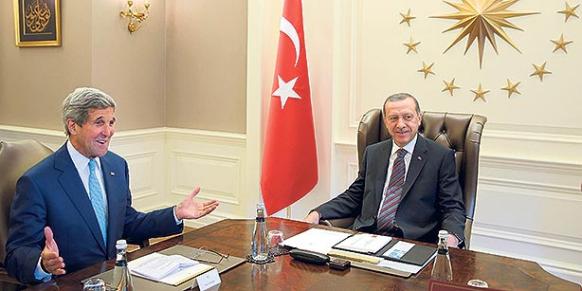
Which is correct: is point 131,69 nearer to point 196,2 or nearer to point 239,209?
point 196,2

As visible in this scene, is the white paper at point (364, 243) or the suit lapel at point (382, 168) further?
the suit lapel at point (382, 168)

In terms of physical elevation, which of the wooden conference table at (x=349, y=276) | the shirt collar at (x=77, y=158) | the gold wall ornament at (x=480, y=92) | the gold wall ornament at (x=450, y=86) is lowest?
the wooden conference table at (x=349, y=276)

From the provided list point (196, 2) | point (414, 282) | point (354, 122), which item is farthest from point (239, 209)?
point (414, 282)

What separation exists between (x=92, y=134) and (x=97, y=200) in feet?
0.78

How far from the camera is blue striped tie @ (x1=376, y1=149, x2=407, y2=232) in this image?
2.62 metres

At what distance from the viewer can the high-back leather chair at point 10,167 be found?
→ 217cm

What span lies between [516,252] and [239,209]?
82.4 inches

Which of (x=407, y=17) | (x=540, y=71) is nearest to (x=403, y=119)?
(x=540, y=71)

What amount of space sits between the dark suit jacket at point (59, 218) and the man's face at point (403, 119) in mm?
1083

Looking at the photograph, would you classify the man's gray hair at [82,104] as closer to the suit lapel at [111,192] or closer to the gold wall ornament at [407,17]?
the suit lapel at [111,192]

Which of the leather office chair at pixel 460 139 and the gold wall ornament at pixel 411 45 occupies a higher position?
the gold wall ornament at pixel 411 45

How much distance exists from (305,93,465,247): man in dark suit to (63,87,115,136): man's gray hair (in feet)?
3.31

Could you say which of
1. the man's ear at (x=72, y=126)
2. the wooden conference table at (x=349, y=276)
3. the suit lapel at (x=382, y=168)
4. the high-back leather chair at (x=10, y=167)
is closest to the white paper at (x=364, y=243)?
the wooden conference table at (x=349, y=276)

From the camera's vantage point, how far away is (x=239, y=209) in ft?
15.3
